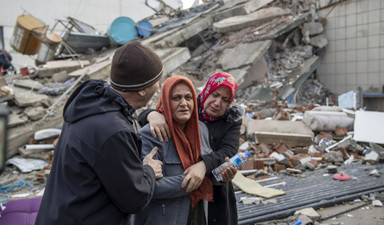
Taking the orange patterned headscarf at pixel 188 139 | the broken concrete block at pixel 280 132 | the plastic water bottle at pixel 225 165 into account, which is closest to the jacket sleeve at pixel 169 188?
the orange patterned headscarf at pixel 188 139

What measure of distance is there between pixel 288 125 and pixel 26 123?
5621 millimetres

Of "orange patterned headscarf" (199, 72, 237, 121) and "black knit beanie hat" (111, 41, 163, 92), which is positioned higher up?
"black knit beanie hat" (111, 41, 163, 92)

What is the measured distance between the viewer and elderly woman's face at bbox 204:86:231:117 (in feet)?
6.98

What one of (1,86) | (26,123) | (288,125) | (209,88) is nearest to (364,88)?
(288,125)

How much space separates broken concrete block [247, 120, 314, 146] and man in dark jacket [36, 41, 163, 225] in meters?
5.12

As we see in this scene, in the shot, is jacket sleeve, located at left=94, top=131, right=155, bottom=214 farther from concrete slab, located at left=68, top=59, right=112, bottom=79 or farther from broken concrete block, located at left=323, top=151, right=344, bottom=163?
concrete slab, located at left=68, top=59, right=112, bottom=79

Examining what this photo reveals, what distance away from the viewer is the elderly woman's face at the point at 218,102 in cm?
213

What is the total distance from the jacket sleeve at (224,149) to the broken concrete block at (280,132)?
418 cm

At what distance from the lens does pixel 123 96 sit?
4.51 feet

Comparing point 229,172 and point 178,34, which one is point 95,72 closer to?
point 178,34

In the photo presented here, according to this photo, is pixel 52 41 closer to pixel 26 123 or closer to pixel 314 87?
pixel 26 123

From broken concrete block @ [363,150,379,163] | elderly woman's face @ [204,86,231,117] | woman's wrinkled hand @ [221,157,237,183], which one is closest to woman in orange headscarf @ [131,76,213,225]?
woman's wrinkled hand @ [221,157,237,183]

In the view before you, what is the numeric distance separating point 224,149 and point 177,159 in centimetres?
38

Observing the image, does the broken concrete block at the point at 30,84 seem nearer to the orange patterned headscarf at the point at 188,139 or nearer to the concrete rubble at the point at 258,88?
the concrete rubble at the point at 258,88
